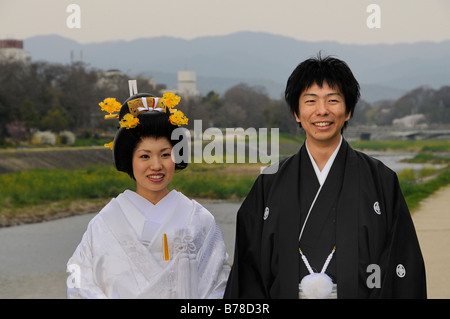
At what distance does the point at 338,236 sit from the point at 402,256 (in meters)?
0.29

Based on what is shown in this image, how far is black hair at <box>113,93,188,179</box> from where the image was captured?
2.63 m

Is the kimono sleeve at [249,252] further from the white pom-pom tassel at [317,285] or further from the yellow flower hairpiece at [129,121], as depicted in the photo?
the yellow flower hairpiece at [129,121]

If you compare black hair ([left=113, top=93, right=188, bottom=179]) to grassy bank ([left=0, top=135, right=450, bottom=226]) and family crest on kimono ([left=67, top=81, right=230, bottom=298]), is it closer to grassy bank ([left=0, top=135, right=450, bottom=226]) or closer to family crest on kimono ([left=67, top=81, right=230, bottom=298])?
family crest on kimono ([left=67, top=81, right=230, bottom=298])

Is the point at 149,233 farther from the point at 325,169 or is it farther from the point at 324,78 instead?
the point at 324,78

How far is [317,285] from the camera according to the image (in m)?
2.42

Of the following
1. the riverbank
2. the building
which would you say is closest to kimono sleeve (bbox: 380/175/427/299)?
the riverbank

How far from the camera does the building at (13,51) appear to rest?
2881 centimetres

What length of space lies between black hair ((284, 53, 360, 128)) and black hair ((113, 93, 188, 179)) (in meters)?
0.55

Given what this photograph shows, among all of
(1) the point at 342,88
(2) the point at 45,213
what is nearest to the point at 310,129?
(1) the point at 342,88

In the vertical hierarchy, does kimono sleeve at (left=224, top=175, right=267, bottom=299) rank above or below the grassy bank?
above

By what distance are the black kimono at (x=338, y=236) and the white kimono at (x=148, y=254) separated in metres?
0.15

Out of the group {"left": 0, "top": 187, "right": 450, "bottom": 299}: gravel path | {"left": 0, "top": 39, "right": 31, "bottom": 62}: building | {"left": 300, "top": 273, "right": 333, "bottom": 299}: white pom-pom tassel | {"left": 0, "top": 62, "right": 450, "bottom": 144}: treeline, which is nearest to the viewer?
{"left": 300, "top": 273, "right": 333, "bottom": 299}: white pom-pom tassel

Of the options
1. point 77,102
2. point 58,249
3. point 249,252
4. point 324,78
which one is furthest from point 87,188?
point 324,78

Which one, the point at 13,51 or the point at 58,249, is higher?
the point at 13,51
